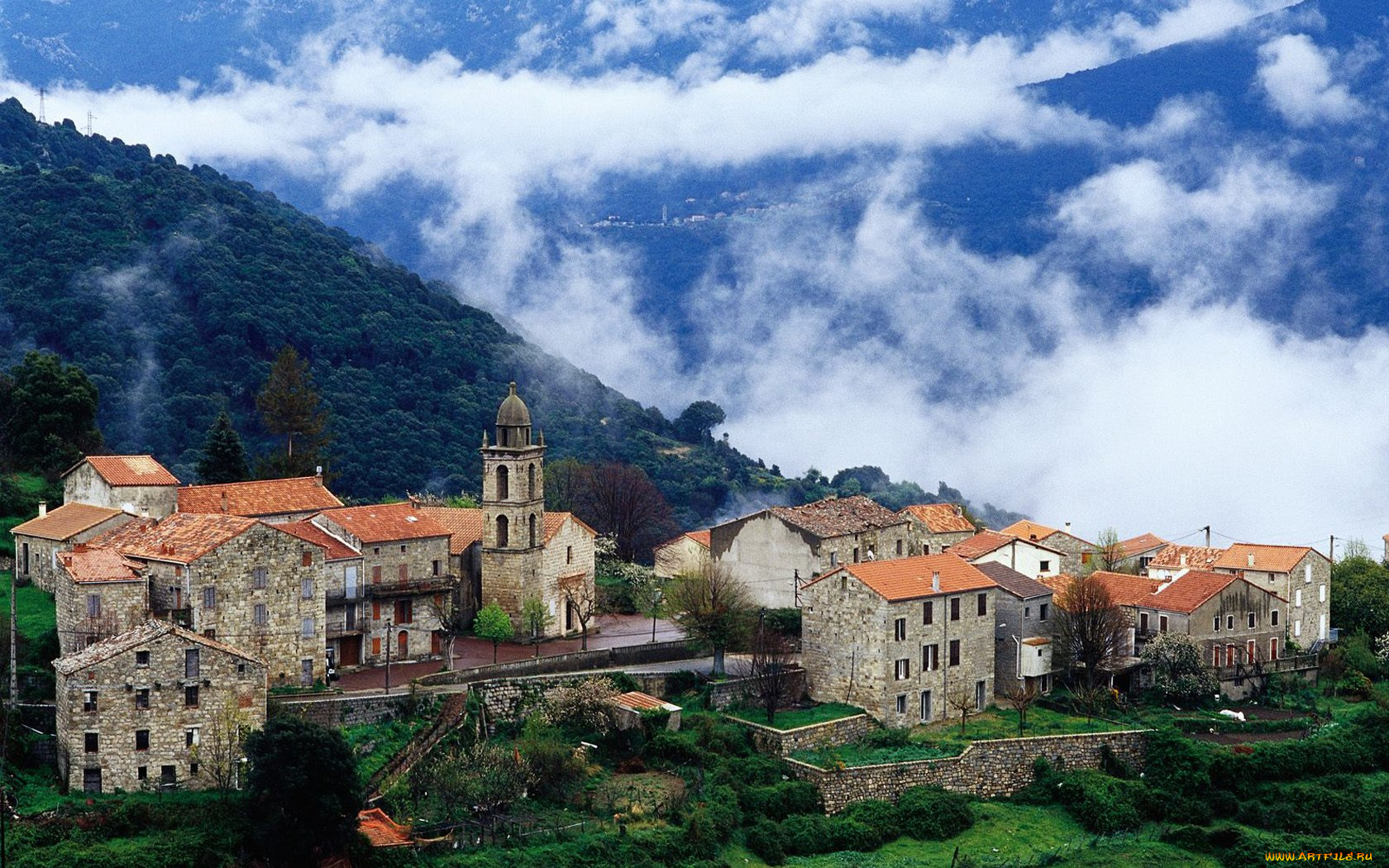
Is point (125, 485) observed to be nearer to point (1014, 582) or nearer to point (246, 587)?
point (246, 587)

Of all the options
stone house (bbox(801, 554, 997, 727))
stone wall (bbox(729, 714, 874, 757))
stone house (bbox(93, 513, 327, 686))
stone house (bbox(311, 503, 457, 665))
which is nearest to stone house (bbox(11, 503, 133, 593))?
stone house (bbox(93, 513, 327, 686))

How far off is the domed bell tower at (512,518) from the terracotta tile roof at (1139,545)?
2929 cm

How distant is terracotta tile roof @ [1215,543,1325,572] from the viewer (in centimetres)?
7312

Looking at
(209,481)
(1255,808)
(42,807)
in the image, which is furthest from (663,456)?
(42,807)

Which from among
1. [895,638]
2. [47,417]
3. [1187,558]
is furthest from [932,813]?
[47,417]

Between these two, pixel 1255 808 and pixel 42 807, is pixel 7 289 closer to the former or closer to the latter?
pixel 42 807

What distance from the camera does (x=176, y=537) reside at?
57.5 metres

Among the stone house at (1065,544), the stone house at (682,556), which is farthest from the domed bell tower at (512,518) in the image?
the stone house at (1065,544)

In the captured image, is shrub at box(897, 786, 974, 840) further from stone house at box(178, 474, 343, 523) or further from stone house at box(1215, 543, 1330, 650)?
stone house at box(178, 474, 343, 523)

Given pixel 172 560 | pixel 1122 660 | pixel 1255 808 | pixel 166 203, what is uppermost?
pixel 166 203

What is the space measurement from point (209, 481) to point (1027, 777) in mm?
37911

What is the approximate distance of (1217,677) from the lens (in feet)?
222

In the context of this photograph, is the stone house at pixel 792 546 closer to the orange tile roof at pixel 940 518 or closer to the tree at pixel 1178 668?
the orange tile roof at pixel 940 518

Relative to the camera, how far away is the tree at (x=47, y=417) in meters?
78.4
